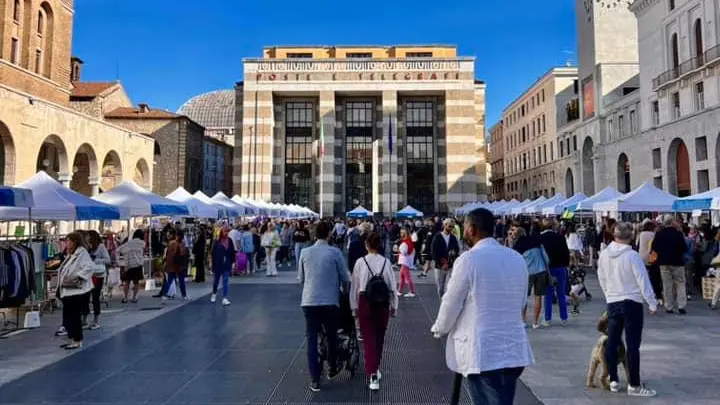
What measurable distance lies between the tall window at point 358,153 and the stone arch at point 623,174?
80.3 feet

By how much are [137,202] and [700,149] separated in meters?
31.5

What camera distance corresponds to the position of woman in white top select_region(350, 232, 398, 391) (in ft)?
18.6

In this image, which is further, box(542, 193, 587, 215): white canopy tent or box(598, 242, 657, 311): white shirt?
box(542, 193, 587, 215): white canopy tent

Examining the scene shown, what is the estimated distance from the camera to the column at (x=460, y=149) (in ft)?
162

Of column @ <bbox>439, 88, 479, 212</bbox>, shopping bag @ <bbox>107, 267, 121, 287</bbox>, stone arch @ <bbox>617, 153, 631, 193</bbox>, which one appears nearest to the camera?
shopping bag @ <bbox>107, 267, 121, 287</bbox>

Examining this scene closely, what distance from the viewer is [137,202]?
14.9 metres

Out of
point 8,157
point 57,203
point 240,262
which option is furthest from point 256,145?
point 57,203

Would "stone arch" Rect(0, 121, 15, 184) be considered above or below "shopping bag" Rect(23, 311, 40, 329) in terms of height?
above

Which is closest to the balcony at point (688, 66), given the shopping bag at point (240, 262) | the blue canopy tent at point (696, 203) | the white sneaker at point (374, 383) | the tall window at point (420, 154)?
the blue canopy tent at point (696, 203)

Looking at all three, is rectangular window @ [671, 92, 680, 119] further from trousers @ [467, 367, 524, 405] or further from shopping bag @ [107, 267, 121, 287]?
trousers @ [467, 367, 524, 405]

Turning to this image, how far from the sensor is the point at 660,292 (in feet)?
39.0

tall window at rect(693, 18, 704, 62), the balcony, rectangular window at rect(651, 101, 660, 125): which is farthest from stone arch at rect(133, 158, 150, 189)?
tall window at rect(693, 18, 704, 62)

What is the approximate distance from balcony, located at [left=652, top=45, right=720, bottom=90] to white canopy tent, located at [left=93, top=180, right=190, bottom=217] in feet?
101

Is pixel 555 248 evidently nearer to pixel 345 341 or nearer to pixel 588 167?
pixel 345 341
